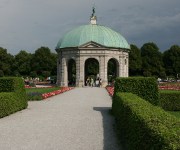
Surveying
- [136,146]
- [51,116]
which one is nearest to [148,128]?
[136,146]

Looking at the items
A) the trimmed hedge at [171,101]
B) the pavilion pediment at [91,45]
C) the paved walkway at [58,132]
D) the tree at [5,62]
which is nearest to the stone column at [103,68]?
the pavilion pediment at [91,45]

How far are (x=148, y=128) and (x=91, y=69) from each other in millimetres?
77518

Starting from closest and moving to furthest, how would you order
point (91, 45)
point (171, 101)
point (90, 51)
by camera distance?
point (171, 101) < point (91, 45) < point (90, 51)

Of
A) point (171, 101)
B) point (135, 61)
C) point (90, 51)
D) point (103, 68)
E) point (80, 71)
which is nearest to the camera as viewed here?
point (171, 101)

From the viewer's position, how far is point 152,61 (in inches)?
3332

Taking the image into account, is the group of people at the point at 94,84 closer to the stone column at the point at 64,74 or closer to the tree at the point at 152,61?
the stone column at the point at 64,74

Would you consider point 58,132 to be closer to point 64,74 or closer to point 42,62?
point 64,74

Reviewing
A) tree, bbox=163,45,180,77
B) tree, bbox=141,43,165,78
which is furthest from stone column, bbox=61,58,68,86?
tree, bbox=163,45,180,77

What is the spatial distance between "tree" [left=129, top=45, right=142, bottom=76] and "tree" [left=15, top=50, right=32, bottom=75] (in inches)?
1026

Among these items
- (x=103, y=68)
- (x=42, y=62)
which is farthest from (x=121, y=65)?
(x=42, y=62)

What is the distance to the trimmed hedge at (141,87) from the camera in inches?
713

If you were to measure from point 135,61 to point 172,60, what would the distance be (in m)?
10.3

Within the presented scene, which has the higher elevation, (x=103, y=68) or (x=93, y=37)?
(x=93, y=37)

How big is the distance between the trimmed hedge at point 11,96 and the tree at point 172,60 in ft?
Answer: 231
